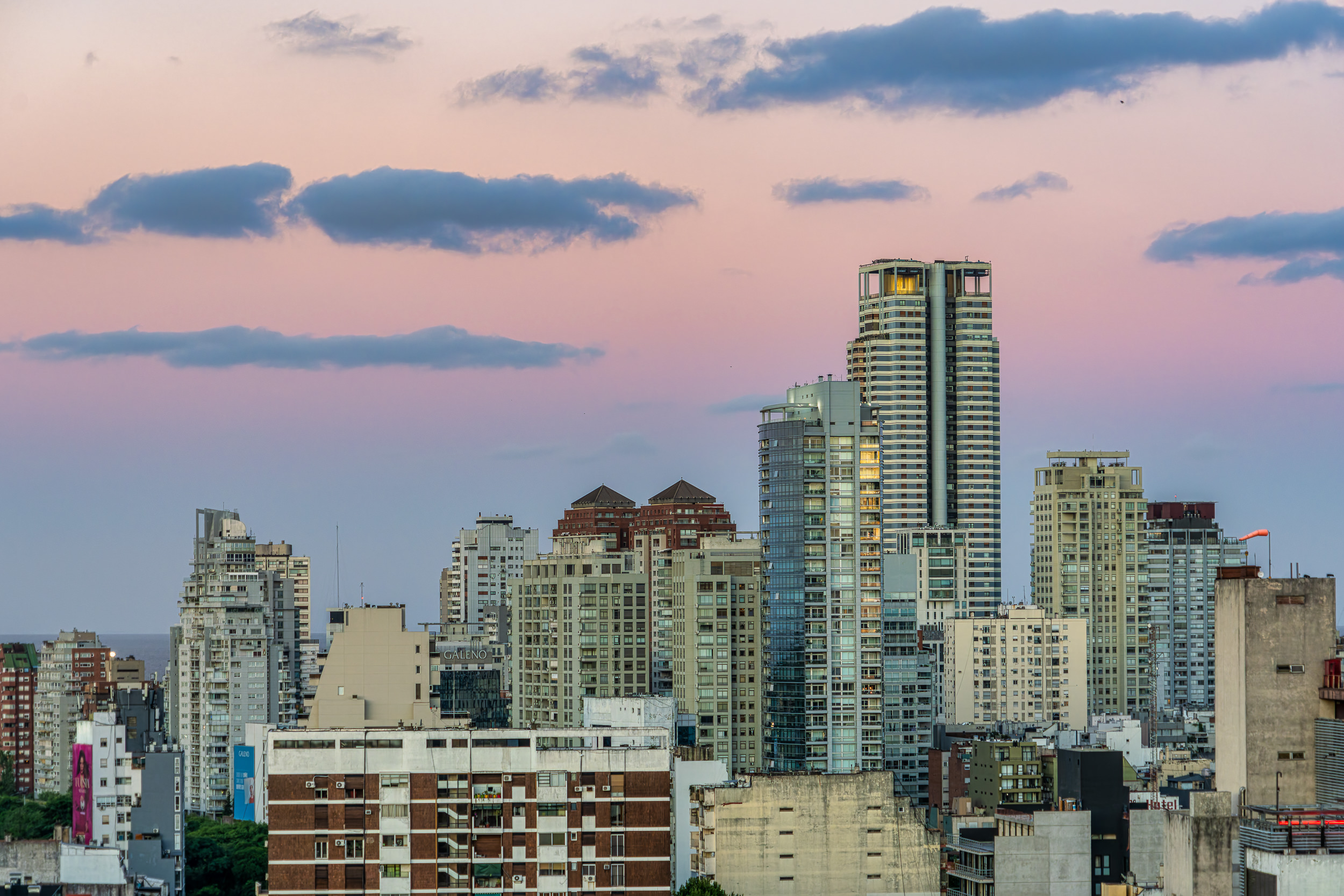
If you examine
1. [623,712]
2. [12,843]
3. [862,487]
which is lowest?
[12,843]

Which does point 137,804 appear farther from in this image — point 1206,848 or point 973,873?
point 1206,848

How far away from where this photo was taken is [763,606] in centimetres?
19075

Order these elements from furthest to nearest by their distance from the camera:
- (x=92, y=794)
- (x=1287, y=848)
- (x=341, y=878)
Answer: (x=92, y=794) < (x=341, y=878) < (x=1287, y=848)

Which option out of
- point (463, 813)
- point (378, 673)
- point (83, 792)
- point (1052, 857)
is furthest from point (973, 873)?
point (83, 792)

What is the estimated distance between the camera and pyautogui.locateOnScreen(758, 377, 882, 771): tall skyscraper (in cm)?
18338

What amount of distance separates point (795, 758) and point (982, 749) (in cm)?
1790

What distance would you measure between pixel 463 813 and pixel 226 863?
61.7 m

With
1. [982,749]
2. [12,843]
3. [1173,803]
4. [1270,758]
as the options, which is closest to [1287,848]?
[1270,758]

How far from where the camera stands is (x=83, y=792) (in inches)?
6703

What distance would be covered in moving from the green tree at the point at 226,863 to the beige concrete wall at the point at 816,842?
46.7 meters

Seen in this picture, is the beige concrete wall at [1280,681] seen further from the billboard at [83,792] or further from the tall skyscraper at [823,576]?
the billboard at [83,792]

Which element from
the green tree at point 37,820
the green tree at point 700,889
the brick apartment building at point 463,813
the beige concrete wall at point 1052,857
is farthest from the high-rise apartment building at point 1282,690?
the green tree at point 37,820

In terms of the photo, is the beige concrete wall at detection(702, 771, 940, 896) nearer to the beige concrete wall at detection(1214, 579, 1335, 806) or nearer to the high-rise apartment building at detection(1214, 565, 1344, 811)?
the high-rise apartment building at detection(1214, 565, 1344, 811)

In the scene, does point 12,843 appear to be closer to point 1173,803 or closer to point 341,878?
point 341,878
